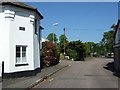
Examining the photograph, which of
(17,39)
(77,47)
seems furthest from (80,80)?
(77,47)

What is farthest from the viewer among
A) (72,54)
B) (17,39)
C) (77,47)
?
(77,47)

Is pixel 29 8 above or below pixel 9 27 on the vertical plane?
above

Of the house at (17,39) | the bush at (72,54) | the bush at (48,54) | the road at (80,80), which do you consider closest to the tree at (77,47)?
the bush at (72,54)

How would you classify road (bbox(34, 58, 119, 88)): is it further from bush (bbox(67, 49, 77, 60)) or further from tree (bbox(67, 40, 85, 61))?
tree (bbox(67, 40, 85, 61))

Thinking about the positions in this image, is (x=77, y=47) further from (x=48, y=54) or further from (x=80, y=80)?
(x=80, y=80)

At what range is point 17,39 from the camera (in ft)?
74.6

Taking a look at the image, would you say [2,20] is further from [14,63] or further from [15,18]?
[14,63]

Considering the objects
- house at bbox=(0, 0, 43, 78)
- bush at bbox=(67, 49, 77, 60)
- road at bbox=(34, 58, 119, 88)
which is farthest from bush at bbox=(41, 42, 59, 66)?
bush at bbox=(67, 49, 77, 60)

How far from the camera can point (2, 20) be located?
21812mm

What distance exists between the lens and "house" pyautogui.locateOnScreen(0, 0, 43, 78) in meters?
21.8

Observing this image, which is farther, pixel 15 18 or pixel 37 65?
pixel 37 65

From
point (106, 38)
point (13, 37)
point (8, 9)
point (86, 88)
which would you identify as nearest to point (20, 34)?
point (13, 37)

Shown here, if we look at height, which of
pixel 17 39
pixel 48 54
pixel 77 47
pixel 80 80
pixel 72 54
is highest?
pixel 77 47

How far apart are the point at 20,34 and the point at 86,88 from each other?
813 centimetres
